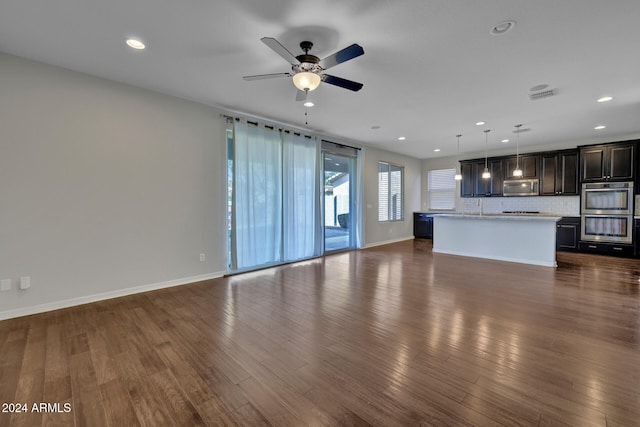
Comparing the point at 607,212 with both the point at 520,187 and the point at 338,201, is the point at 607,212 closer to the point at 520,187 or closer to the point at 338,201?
the point at 520,187

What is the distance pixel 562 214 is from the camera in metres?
7.02

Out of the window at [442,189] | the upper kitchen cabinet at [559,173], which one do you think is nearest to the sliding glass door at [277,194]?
the window at [442,189]

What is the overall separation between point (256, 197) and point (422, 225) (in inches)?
256

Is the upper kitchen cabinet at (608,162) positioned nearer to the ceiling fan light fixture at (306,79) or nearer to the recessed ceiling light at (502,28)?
the recessed ceiling light at (502,28)

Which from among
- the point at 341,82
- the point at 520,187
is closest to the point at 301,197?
the point at 341,82

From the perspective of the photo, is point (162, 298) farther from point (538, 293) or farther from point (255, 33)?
point (538, 293)

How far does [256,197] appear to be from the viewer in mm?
4930

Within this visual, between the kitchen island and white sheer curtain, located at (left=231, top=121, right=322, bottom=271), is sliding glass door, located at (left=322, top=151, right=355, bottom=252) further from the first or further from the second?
the kitchen island

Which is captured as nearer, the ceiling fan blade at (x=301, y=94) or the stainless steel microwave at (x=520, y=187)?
the ceiling fan blade at (x=301, y=94)

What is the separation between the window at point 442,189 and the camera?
905 centimetres

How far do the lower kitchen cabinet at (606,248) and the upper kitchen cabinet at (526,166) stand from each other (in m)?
2.05

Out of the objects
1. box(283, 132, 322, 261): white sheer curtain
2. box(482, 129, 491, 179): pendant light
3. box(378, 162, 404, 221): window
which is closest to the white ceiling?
box(283, 132, 322, 261): white sheer curtain

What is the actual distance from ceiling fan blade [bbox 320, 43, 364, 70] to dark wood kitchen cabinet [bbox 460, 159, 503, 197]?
7.33 metres

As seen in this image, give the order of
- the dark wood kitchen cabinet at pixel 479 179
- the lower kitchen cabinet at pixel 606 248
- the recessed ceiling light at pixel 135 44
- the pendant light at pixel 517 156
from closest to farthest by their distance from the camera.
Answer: the recessed ceiling light at pixel 135 44 < the pendant light at pixel 517 156 < the lower kitchen cabinet at pixel 606 248 < the dark wood kitchen cabinet at pixel 479 179
